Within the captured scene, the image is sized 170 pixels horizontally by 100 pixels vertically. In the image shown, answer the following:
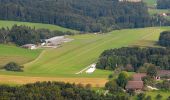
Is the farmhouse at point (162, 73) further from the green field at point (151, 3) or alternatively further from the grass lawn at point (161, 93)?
the green field at point (151, 3)

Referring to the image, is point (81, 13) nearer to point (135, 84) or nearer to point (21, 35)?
point (21, 35)

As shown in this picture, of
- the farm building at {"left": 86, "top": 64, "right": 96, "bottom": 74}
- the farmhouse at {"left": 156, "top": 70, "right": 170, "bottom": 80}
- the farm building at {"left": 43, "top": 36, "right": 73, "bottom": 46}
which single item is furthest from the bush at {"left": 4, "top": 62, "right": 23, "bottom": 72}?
the farm building at {"left": 43, "top": 36, "right": 73, "bottom": 46}

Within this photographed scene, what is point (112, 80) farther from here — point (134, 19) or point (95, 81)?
point (134, 19)

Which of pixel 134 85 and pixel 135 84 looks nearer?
pixel 134 85

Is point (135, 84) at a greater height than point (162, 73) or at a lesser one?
greater

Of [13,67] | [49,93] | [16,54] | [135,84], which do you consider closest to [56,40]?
[16,54]

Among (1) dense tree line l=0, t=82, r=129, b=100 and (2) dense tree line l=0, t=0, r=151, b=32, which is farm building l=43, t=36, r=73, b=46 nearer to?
(2) dense tree line l=0, t=0, r=151, b=32

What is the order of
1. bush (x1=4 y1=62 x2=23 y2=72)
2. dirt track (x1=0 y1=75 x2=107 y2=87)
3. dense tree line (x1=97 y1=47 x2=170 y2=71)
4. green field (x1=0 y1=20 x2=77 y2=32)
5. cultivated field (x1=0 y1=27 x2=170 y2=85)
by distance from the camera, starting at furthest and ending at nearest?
green field (x1=0 y1=20 x2=77 y2=32) → dense tree line (x1=97 y1=47 x2=170 y2=71) → bush (x1=4 y1=62 x2=23 y2=72) → cultivated field (x1=0 y1=27 x2=170 y2=85) → dirt track (x1=0 y1=75 x2=107 y2=87)
